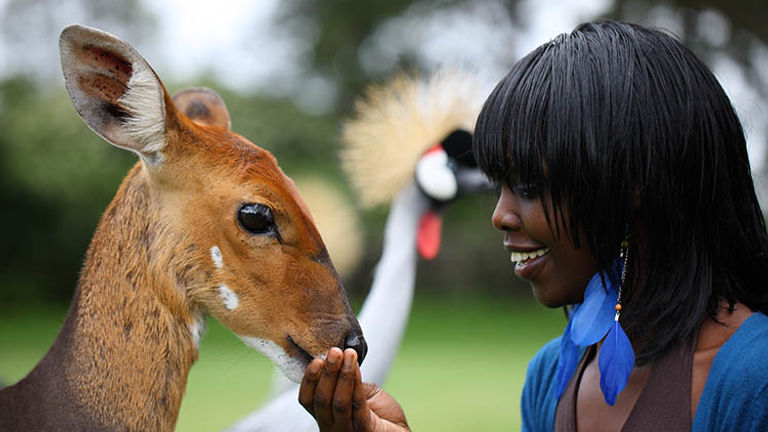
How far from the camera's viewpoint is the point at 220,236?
184cm

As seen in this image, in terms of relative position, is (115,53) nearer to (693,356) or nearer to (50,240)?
(693,356)

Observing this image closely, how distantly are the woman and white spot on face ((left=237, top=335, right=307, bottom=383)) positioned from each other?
155 mm

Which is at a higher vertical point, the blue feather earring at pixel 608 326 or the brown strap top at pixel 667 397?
the blue feather earring at pixel 608 326

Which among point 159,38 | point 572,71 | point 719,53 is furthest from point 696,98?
point 159,38

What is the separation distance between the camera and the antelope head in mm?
1809

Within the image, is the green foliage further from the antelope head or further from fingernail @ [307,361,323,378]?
fingernail @ [307,361,323,378]

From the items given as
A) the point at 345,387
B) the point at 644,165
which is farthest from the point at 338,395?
the point at 644,165

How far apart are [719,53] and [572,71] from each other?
1082cm

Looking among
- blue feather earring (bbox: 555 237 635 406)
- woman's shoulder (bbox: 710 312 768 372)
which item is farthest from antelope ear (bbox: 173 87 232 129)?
woman's shoulder (bbox: 710 312 768 372)

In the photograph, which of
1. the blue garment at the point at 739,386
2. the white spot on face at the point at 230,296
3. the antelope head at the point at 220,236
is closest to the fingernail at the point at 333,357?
the antelope head at the point at 220,236

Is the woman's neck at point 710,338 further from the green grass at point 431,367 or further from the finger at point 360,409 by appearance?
the green grass at point 431,367

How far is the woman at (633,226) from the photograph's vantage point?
1654mm

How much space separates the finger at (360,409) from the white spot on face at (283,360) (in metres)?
0.21

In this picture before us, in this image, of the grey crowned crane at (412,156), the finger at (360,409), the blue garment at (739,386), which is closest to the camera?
the blue garment at (739,386)
